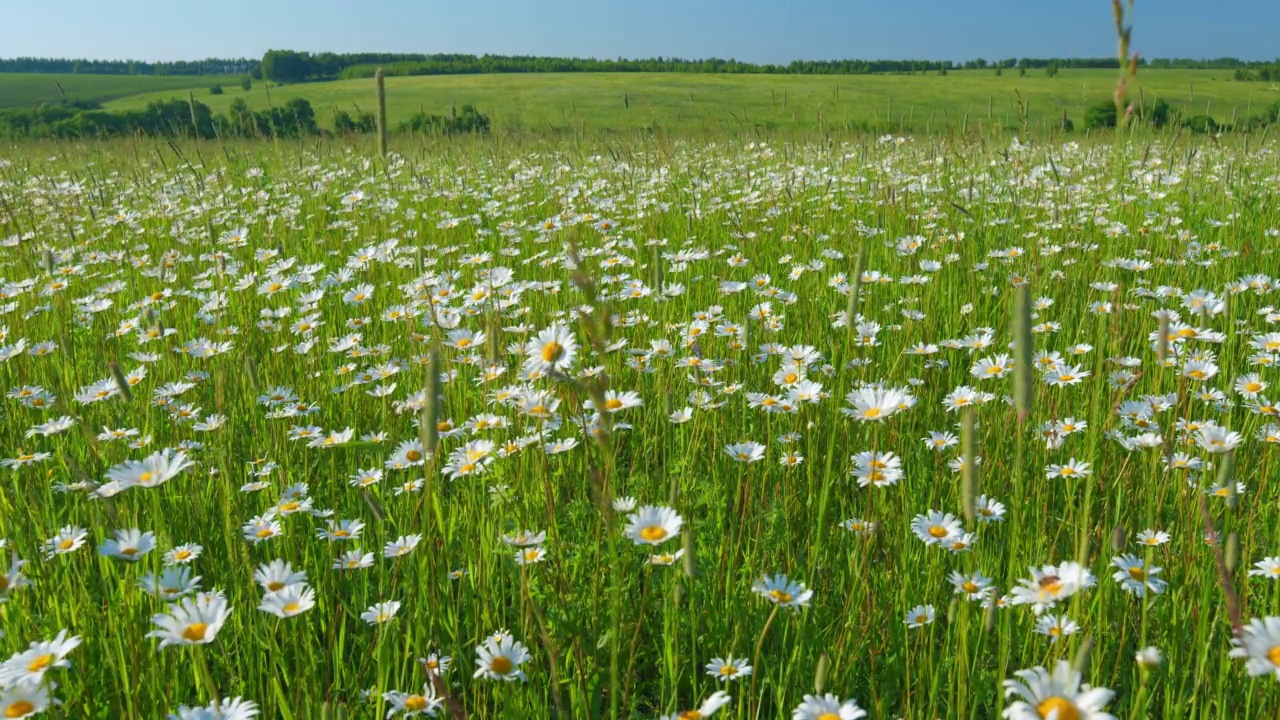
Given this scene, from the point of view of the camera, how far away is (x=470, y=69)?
72.8 metres

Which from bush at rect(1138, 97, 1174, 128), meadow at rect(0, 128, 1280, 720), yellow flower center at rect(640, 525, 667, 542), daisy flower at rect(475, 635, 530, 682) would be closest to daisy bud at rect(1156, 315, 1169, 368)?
meadow at rect(0, 128, 1280, 720)

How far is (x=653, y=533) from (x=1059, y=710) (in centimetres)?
65

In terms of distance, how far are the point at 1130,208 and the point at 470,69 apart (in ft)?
245

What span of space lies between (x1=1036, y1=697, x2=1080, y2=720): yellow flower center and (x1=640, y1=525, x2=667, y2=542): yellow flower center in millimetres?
599

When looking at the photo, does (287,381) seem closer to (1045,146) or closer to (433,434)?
(433,434)

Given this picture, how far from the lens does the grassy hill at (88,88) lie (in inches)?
2283

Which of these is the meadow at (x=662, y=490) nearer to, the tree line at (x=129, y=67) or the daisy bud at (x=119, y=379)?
the daisy bud at (x=119, y=379)

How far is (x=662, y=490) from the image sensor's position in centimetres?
165

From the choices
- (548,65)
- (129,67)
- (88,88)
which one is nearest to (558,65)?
(548,65)

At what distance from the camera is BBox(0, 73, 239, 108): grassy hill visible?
58.0 m

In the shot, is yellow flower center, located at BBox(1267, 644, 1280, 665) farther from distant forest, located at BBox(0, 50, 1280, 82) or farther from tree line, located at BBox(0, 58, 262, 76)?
tree line, located at BBox(0, 58, 262, 76)

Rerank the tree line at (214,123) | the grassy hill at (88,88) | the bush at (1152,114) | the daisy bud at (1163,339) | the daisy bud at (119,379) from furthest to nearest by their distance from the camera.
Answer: the grassy hill at (88,88), the tree line at (214,123), the bush at (1152,114), the daisy bud at (119,379), the daisy bud at (1163,339)

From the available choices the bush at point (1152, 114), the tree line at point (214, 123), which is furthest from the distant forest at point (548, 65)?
the bush at point (1152, 114)

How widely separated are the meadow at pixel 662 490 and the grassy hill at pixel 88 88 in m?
55.4
